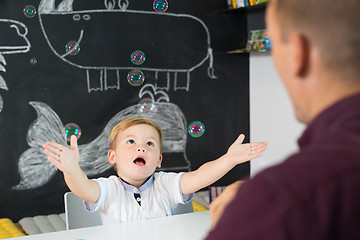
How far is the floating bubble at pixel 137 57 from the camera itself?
416 cm

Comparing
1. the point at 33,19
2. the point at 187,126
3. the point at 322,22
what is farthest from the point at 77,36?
the point at 322,22

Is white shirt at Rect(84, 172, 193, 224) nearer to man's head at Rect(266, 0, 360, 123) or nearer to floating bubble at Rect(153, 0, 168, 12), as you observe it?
man's head at Rect(266, 0, 360, 123)

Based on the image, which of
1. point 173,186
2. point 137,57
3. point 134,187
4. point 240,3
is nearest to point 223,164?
point 173,186

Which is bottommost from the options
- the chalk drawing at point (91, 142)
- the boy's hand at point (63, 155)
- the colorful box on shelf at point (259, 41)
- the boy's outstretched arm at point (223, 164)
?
the chalk drawing at point (91, 142)

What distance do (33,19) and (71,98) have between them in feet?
2.24

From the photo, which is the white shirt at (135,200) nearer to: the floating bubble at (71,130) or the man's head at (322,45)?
the man's head at (322,45)

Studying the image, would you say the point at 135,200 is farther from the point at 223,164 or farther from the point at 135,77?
the point at 135,77

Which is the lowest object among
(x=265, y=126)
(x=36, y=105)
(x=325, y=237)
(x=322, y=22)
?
(x=265, y=126)

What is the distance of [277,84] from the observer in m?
4.24

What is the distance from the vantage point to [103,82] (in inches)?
161

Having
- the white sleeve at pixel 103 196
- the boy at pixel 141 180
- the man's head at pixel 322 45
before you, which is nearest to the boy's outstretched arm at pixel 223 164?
the boy at pixel 141 180

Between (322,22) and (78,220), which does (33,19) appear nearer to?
(78,220)

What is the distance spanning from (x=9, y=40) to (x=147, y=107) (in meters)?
1.25

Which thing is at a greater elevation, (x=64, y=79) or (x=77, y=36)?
(x=77, y=36)
